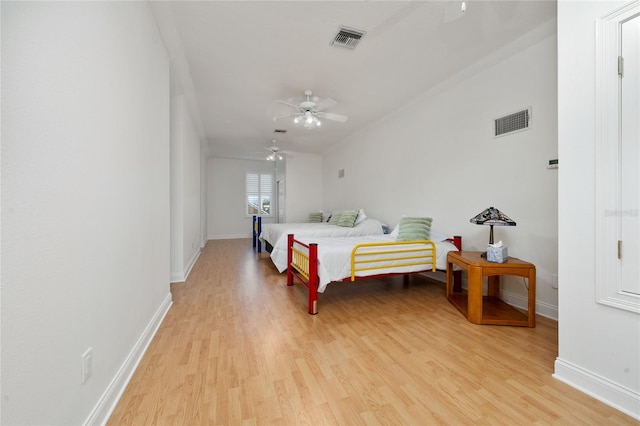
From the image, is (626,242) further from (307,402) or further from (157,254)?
(157,254)

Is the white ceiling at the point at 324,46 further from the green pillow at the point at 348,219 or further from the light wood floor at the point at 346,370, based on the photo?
the light wood floor at the point at 346,370

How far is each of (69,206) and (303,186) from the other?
6.58 metres

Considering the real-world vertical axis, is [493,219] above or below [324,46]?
below

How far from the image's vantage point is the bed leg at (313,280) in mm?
2645

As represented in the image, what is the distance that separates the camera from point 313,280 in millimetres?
2670

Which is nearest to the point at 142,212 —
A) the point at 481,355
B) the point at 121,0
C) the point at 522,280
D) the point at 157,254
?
the point at 157,254

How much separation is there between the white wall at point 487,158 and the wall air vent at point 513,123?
0.17 ft

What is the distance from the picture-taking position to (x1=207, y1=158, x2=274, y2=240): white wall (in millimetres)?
8477

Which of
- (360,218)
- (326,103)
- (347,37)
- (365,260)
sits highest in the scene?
(347,37)

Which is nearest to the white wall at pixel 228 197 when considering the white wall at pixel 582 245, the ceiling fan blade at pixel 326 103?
the ceiling fan blade at pixel 326 103

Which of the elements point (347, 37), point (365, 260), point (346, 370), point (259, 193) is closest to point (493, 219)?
point (365, 260)

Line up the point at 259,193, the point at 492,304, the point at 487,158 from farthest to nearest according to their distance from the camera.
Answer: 1. the point at 259,193
2. the point at 487,158
3. the point at 492,304

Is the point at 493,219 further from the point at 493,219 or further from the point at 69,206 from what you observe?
the point at 69,206

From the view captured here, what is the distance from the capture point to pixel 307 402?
1441mm
